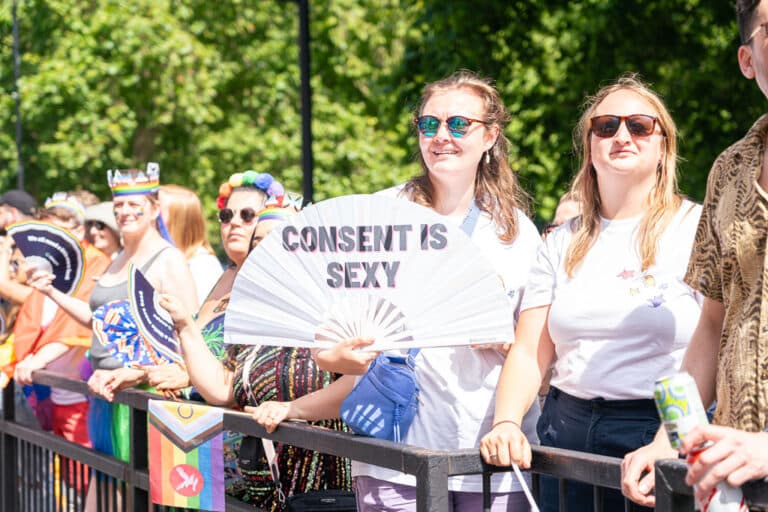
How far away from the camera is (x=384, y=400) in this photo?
3320mm

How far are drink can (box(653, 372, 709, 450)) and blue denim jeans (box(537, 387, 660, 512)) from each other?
86 centimetres

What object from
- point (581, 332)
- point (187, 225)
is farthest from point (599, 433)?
point (187, 225)

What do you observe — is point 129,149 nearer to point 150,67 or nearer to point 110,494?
point 150,67

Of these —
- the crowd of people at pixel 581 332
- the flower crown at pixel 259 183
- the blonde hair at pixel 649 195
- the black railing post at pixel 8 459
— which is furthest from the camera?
the black railing post at pixel 8 459

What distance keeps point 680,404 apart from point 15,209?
7610 mm

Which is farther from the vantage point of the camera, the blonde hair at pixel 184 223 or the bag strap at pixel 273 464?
the blonde hair at pixel 184 223

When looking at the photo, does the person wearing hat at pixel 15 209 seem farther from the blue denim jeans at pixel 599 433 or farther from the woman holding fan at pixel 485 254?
the blue denim jeans at pixel 599 433

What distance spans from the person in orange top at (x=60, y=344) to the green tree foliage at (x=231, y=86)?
6.08 meters

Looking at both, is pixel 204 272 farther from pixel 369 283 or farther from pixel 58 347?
pixel 369 283

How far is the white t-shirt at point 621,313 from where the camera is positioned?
309 cm

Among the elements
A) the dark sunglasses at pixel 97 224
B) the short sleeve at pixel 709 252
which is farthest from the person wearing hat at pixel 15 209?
the short sleeve at pixel 709 252

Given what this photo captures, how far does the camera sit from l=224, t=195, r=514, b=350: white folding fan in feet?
10.3

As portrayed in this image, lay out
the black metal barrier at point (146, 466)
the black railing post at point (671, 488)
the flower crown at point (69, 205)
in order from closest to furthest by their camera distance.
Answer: the black railing post at point (671, 488) → the black metal barrier at point (146, 466) → the flower crown at point (69, 205)

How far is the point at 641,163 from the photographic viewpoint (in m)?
3.29
